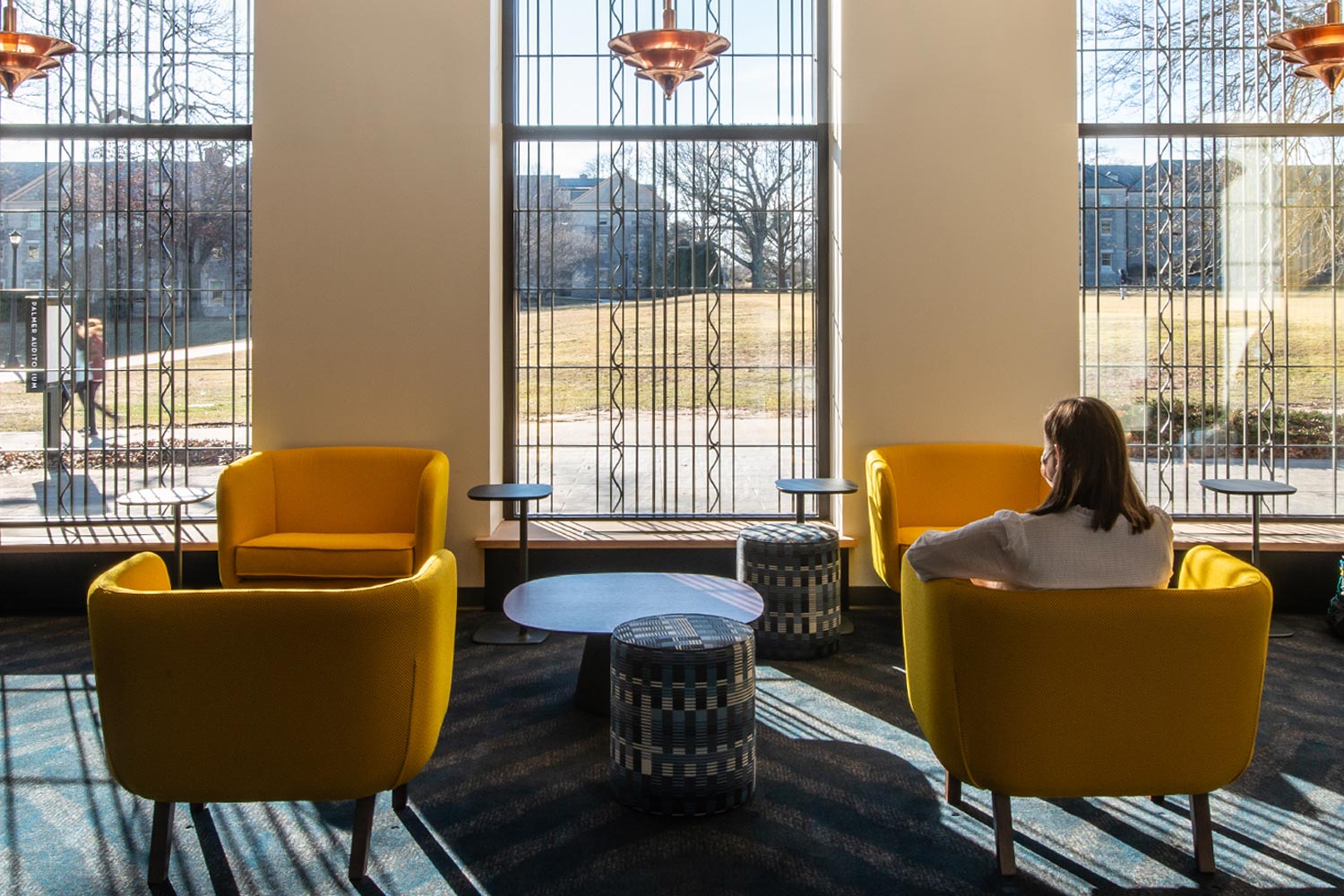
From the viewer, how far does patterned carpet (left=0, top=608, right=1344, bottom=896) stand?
2.84m

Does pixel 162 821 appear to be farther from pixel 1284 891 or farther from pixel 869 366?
pixel 869 366

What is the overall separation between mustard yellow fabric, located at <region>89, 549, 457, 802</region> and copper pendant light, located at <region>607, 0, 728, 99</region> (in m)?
2.66

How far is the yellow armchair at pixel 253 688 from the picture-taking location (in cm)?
262

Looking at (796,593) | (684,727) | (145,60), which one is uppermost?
(145,60)

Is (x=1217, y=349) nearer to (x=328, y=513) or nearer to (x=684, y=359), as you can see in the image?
(x=684, y=359)

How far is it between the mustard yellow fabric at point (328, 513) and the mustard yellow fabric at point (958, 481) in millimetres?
2456

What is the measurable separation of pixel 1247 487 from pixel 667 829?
13.0 feet

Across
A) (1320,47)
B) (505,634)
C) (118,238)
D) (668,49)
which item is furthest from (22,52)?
(1320,47)

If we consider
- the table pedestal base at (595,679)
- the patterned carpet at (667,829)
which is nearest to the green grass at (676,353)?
the table pedestal base at (595,679)

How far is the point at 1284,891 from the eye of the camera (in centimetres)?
276

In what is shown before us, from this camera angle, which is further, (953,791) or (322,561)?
(322,561)

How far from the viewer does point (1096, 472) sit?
2766 millimetres

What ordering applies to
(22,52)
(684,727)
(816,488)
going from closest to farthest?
(684,727), (22,52), (816,488)

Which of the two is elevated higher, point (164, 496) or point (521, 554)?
point (164, 496)
